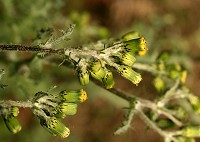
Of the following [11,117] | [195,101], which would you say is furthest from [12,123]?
[195,101]

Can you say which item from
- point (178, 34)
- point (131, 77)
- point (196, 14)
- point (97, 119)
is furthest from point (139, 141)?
point (131, 77)

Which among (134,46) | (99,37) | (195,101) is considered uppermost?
(99,37)

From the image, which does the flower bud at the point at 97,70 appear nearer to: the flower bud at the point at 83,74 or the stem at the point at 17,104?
the flower bud at the point at 83,74

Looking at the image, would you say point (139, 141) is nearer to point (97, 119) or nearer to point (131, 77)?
point (97, 119)

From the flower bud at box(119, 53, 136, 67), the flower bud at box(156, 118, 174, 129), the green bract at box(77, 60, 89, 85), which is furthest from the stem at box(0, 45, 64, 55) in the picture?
the flower bud at box(156, 118, 174, 129)

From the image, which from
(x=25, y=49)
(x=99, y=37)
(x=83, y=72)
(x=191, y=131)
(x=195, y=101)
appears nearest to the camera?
(x=25, y=49)

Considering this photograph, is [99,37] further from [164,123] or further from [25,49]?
[25,49]
